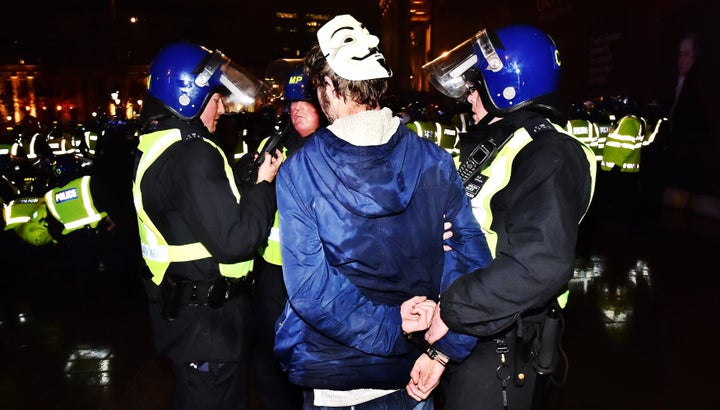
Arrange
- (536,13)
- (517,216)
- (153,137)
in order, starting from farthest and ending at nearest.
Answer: (536,13) < (153,137) < (517,216)

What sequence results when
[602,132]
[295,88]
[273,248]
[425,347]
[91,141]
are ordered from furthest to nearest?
[91,141] < [602,132] < [295,88] < [273,248] < [425,347]

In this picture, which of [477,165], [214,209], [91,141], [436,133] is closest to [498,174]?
[477,165]

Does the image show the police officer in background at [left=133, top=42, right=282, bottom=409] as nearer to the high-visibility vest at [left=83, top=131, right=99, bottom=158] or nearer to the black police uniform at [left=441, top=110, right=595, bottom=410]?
the black police uniform at [left=441, top=110, right=595, bottom=410]

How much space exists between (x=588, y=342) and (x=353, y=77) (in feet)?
13.9

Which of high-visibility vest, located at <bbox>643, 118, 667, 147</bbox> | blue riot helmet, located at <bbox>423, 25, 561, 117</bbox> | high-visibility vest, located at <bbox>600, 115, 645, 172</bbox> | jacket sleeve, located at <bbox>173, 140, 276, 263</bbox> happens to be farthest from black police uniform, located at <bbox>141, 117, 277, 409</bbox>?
high-visibility vest, located at <bbox>643, 118, 667, 147</bbox>

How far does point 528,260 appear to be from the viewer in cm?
181

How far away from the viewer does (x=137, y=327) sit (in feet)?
18.4

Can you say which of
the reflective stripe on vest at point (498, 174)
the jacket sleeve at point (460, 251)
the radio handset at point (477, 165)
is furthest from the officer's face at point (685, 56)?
the jacket sleeve at point (460, 251)

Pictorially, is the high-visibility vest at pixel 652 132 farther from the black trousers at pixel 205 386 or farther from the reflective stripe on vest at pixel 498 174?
the black trousers at pixel 205 386

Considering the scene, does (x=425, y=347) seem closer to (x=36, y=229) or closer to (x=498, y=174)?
(x=498, y=174)

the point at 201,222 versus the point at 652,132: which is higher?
the point at 201,222

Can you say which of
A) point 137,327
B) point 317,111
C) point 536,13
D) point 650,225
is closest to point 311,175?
point 317,111

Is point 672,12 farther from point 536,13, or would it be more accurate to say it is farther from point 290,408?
point 290,408

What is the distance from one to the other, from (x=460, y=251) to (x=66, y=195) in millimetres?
5500
